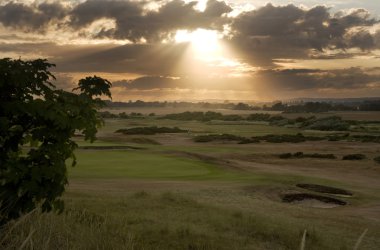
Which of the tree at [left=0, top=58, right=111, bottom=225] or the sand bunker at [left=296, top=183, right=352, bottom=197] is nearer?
the tree at [left=0, top=58, right=111, bottom=225]

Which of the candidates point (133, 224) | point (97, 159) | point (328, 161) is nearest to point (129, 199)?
point (133, 224)

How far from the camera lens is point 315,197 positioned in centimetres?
2103

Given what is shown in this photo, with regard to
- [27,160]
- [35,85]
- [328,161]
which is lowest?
[328,161]

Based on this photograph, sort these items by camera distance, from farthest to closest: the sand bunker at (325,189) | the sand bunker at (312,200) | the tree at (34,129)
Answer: the sand bunker at (325,189) < the sand bunker at (312,200) < the tree at (34,129)

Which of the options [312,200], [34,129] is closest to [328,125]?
[312,200]

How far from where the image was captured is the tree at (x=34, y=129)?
642 centimetres

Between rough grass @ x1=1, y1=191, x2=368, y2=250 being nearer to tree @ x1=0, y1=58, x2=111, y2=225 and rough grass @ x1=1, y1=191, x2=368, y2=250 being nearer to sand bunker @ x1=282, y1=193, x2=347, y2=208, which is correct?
tree @ x1=0, y1=58, x2=111, y2=225

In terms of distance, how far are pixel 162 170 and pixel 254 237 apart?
1561cm

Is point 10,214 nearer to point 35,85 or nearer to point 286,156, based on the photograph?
point 35,85

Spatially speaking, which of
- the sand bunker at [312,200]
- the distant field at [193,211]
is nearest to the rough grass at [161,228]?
the distant field at [193,211]

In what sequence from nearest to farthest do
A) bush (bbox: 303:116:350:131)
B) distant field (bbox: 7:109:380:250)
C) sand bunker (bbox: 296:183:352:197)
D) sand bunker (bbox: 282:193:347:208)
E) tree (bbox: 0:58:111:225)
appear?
tree (bbox: 0:58:111:225) < distant field (bbox: 7:109:380:250) < sand bunker (bbox: 282:193:347:208) < sand bunker (bbox: 296:183:352:197) < bush (bbox: 303:116:350:131)

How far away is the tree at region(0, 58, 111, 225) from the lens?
21.1 feet

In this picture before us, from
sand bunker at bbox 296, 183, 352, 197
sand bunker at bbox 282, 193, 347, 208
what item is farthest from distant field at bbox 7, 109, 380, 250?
sand bunker at bbox 296, 183, 352, 197

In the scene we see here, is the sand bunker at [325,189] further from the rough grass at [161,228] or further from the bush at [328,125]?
the bush at [328,125]
